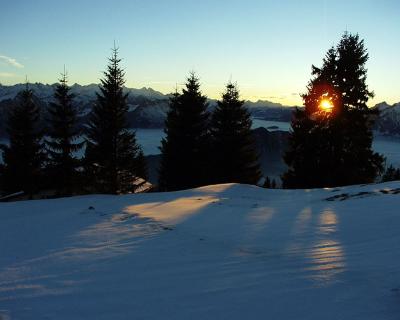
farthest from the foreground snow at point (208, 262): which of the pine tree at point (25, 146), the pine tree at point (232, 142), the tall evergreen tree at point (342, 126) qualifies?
the pine tree at point (232, 142)

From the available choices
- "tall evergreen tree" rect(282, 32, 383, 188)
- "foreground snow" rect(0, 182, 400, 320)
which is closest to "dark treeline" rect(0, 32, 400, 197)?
"tall evergreen tree" rect(282, 32, 383, 188)

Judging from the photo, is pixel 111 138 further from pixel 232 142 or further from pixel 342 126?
pixel 342 126

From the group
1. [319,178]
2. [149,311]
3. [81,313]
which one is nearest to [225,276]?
[149,311]

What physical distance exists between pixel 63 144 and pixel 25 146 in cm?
369

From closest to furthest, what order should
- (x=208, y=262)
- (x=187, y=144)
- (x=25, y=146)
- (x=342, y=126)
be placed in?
(x=208, y=262)
(x=342, y=126)
(x=25, y=146)
(x=187, y=144)

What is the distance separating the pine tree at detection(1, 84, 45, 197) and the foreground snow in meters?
20.8

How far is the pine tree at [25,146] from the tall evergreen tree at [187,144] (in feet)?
33.8

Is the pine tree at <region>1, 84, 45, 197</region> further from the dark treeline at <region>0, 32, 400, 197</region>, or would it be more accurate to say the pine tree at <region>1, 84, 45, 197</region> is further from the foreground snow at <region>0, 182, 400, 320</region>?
the foreground snow at <region>0, 182, 400, 320</region>

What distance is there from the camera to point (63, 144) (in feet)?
104

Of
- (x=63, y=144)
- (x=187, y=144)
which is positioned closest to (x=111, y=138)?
(x=63, y=144)

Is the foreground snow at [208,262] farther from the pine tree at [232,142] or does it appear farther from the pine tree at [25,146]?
the pine tree at [232,142]

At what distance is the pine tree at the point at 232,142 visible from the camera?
3503cm

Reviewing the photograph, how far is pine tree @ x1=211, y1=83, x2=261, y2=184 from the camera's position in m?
35.0

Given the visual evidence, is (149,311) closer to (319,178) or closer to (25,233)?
(25,233)
